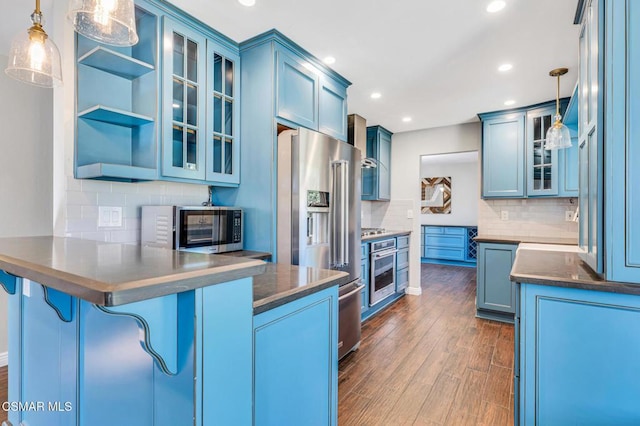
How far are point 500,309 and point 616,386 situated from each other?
7.94 feet

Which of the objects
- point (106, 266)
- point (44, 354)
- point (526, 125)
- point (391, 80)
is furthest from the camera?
point (526, 125)

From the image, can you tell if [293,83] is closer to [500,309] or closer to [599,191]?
[599,191]

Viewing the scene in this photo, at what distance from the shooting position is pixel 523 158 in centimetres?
381

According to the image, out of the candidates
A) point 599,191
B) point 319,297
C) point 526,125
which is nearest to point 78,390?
point 319,297

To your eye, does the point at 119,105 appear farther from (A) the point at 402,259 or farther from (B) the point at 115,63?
(A) the point at 402,259

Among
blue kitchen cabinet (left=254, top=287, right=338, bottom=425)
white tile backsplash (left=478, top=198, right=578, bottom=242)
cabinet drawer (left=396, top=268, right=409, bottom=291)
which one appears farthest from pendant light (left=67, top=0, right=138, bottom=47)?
white tile backsplash (left=478, top=198, right=578, bottom=242)

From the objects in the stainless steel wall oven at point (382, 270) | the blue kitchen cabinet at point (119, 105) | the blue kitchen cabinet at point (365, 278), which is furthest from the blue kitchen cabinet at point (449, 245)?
the blue kitchen cabinet at point (119, 105)

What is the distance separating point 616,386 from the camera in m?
1.27

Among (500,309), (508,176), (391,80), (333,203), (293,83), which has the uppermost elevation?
(391,80)

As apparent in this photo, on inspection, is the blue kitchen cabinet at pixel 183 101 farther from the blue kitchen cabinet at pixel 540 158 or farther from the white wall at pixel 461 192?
the white wall at pixel 461 192

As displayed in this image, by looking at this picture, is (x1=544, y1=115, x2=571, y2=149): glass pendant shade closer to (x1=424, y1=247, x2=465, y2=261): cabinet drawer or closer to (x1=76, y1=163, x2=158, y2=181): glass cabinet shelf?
(x1=76, y1=163, x2=158, y2=181): glass cabinet shelf

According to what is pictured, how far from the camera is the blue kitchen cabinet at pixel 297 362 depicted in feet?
3.47

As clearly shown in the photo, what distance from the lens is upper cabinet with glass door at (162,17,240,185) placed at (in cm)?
204

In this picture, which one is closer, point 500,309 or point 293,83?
point 293,83
